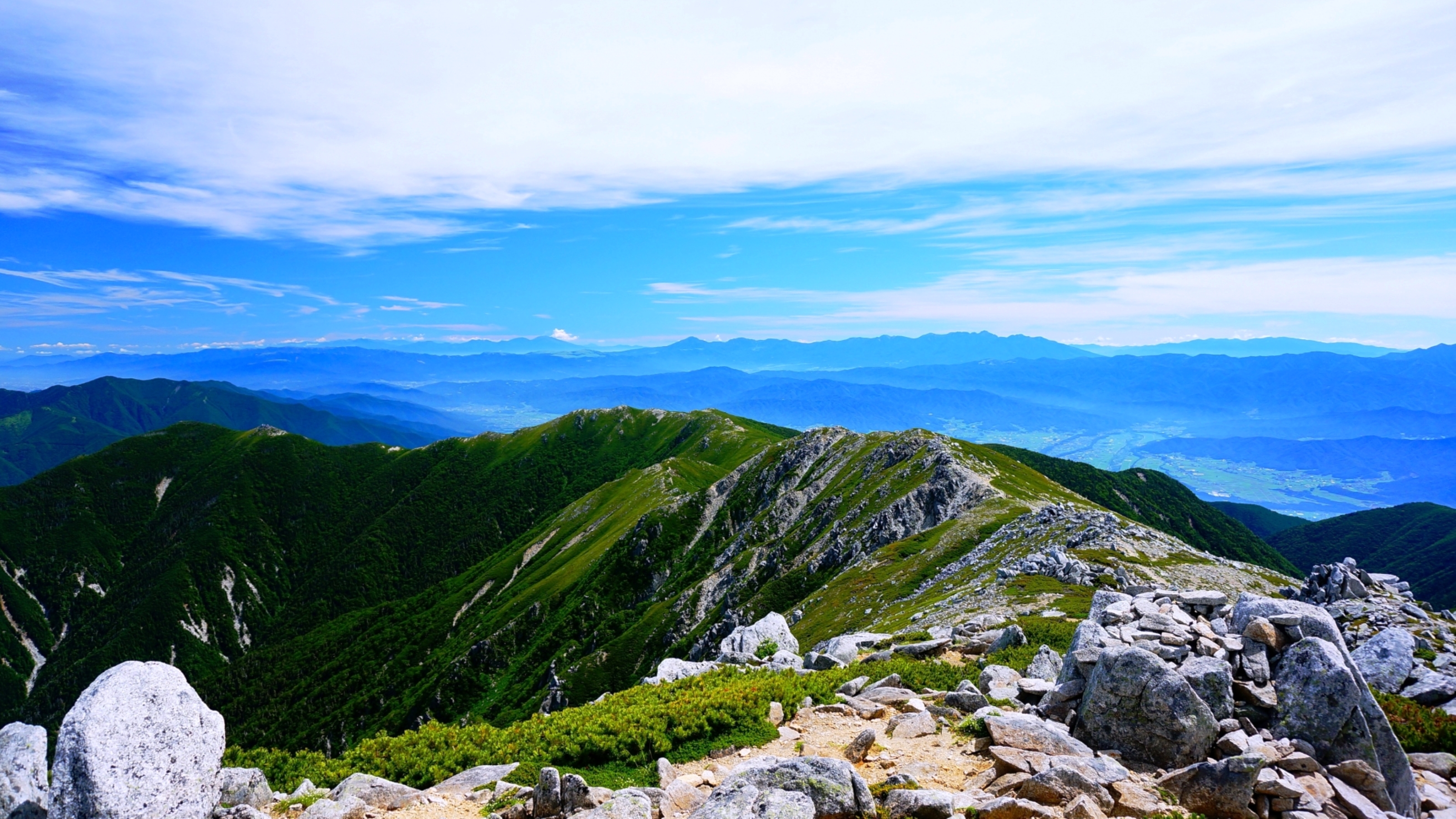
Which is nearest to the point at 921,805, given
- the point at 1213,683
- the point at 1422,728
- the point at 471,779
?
the point at 1213,683

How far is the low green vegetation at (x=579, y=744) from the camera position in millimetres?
17766

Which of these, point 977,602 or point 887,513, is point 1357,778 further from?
point 887,513

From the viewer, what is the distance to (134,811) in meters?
12.4

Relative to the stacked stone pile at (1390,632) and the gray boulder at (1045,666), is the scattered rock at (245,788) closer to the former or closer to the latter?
the gray boulder at (1045,666)

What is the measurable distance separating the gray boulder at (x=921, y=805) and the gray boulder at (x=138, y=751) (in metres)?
12.8

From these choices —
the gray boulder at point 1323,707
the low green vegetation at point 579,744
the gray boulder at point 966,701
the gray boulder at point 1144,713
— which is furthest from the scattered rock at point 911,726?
the gray boulder at point 1323,707

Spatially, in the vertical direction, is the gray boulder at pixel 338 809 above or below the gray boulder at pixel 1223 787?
below

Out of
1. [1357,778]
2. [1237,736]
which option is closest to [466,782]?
[1237,736]

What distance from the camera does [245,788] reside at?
1563 centimetres

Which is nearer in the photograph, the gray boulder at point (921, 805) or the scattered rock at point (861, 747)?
the gray boulder at point (921, 805)

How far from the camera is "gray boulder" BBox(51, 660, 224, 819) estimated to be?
39.7 feet

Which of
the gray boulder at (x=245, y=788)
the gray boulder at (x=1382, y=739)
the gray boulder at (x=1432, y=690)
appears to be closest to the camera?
the gray boulder at (x=1382, y=739)

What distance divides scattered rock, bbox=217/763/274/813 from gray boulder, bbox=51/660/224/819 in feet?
6.43

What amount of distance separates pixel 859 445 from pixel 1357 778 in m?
122
